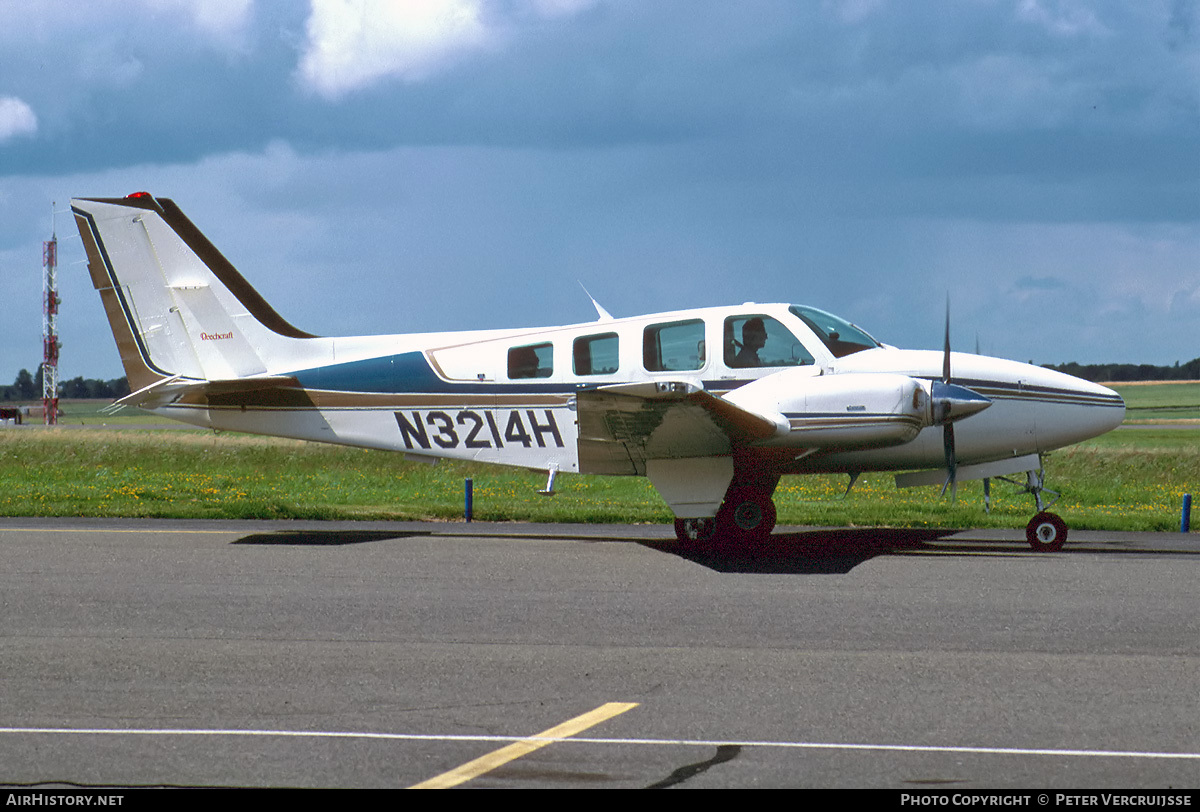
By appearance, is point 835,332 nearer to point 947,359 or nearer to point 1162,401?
point 947,359

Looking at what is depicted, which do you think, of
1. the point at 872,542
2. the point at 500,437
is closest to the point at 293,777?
the point at 500,437

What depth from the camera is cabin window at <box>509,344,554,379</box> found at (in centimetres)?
1459

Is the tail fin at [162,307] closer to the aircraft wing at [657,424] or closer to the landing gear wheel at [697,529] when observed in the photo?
the aircraft wing at [657,424]

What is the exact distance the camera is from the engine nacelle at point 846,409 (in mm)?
12734

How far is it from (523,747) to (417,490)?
66.7 feet

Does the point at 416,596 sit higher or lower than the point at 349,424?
lower

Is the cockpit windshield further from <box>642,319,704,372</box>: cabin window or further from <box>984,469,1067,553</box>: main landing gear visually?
<box>984,469,1067,553</box>: main landing gear

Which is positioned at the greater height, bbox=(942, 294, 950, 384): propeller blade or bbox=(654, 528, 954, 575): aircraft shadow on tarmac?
bbox=(942, 294, 950, 384): propeller blade

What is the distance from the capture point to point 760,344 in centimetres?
1393

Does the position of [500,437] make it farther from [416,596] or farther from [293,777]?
[293,777]

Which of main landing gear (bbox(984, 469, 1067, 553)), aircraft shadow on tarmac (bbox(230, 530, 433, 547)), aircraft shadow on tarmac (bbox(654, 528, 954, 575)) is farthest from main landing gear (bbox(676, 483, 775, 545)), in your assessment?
aircraft shadow on tarmac (bbox(230, 530, 433, 547))

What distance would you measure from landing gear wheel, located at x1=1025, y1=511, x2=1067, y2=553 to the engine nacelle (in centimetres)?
216

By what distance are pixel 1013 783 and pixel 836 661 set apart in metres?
2.72

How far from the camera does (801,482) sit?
89.1 feet
